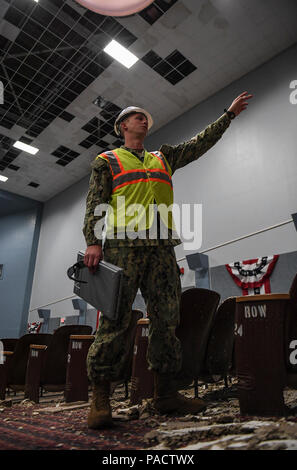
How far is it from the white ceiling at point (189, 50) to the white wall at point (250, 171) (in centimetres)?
28

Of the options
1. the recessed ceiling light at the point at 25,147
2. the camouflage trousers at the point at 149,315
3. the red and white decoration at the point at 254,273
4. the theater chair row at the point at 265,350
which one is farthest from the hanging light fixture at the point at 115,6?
the recessed ceiling light at the point at 25,147

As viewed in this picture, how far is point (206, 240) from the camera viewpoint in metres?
5.17

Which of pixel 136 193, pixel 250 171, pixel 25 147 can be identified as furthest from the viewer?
pixel 25 147

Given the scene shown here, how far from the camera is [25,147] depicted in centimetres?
815

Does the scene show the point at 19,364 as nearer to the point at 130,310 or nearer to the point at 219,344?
the point at 219,344

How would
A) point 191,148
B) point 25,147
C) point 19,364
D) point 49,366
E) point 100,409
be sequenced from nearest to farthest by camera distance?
point 100,409
point 191,148
point 49,366
point 19,364
point 25,147

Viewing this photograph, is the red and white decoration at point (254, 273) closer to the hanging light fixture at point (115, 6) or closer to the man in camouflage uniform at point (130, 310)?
the man in camouflage uniform at point (130, 310)

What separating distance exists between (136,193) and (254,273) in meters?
3.30

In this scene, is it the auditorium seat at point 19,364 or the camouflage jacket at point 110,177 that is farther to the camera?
the auditorium seat at point 19,364

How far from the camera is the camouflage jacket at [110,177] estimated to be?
1406 mm

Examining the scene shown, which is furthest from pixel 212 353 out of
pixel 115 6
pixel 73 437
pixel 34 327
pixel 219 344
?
pixel 34 327

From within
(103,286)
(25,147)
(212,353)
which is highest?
(25,147)

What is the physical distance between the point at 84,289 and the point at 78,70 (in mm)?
5687
